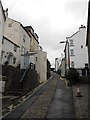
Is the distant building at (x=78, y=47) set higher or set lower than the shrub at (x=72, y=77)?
higher

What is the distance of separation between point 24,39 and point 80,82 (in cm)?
1584

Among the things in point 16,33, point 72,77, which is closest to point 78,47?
point 16,33

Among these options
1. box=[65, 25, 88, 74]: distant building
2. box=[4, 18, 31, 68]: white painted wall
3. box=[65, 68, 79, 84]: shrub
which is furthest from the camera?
box=[65, 25, 88, 74]: distant building

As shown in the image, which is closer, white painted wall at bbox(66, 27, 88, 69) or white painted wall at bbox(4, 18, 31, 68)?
white painted wall at bbox(4, 18, 31, 68)

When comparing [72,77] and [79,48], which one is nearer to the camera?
[72,77]

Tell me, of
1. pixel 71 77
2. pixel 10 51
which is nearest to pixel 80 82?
pixel 71 77

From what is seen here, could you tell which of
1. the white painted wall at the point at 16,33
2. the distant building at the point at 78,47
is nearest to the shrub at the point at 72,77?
the white painted wall at the point at 16,33

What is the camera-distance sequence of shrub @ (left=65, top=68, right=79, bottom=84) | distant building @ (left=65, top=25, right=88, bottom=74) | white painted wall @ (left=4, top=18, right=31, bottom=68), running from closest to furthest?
shrub @ (left=65, top=68, right=79, bottom=84), white painted wall @ (left=4, top=18, right=31, bottom=68), distant building @ (left=65, top=25, right=88, bottom=74)

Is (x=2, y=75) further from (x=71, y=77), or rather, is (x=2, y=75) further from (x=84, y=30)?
(x=84, y=30)

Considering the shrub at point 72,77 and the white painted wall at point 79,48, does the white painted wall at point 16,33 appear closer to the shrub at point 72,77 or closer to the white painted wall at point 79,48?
the shrub at point 72,77

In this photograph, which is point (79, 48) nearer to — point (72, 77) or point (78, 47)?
point (78, 47)

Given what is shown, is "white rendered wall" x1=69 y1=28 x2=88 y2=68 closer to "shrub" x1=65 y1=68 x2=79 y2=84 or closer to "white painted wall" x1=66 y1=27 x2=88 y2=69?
"white painted wall" x1=66 y1=27 x2=88 y2=69

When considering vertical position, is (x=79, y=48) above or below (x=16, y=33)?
below

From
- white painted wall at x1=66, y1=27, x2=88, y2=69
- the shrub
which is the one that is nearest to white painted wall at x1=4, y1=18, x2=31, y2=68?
the shrub
